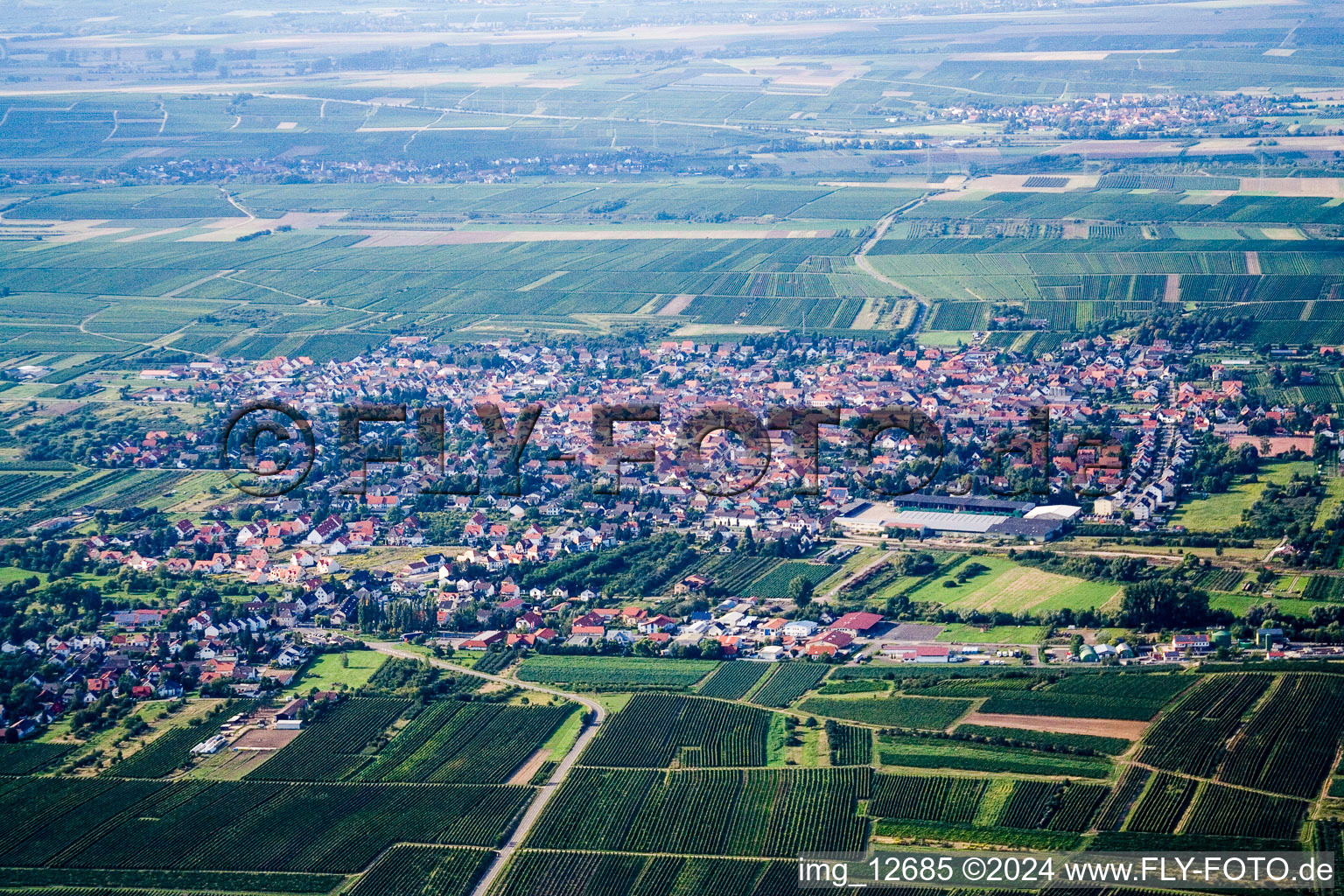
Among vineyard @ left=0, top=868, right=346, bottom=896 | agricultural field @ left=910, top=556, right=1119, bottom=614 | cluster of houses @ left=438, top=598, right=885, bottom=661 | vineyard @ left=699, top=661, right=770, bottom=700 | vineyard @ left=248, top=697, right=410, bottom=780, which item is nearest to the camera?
vineyard @ left=0, top=868, right=346, bottom=896

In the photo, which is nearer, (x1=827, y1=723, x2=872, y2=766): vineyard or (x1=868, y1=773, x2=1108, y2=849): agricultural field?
(x1=868, y1=773, x2=1108, y2=849): agricultural field

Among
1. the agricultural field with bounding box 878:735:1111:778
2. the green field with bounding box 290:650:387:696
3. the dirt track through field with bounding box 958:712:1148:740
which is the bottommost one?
the agricultural field with bounding box 878:735:1111:778

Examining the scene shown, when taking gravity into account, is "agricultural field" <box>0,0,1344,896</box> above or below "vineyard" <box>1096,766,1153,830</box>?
above

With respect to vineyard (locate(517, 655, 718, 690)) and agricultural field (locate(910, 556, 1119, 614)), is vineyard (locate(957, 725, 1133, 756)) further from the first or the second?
vineyard (locate(517, 655, 718, 690))

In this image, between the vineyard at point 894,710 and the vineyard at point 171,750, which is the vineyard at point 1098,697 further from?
the vineyard at point 171,750

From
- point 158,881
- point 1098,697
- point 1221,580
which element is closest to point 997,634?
point 1098,697

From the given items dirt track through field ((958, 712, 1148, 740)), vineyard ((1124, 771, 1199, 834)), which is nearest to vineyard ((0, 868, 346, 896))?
dirt track through field ((958, 712, 1148, 740))

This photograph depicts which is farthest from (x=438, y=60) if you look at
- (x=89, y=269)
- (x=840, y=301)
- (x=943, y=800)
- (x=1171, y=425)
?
(x=943, y=800)

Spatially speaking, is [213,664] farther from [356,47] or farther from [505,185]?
[356,47]
